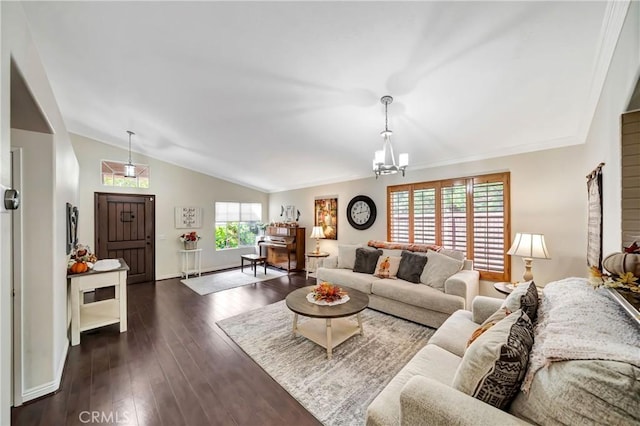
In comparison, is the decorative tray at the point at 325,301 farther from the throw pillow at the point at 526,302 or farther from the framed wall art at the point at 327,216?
the framed wall art at the point at 327,216

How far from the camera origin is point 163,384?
6.88 feet

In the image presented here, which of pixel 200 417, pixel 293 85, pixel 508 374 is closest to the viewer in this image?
pixel 508 374

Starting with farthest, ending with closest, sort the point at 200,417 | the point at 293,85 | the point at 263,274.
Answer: the point at 263,274, the point at 293,85, the point at 200,417

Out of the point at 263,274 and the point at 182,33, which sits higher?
the point at 182,33

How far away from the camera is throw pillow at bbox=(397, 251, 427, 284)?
11.5 ft

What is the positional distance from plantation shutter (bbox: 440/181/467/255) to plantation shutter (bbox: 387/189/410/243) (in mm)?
631

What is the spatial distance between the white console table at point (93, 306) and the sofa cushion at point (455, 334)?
3567mm

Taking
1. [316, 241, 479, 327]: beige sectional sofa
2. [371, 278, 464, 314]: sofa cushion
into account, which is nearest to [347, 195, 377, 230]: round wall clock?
[316, 241, 479, 327]: beige sectional sofa

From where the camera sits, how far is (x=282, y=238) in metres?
6.35

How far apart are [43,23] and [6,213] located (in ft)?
6.46

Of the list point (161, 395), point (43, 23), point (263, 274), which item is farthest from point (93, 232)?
point (161, 395)

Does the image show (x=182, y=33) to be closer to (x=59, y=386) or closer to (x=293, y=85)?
(x=293, y=85)

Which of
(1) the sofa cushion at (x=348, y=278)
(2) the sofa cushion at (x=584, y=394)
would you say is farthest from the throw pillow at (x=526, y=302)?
(1) the sofa cushion at (x=348, y=278)

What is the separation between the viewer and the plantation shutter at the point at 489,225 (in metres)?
3.49
